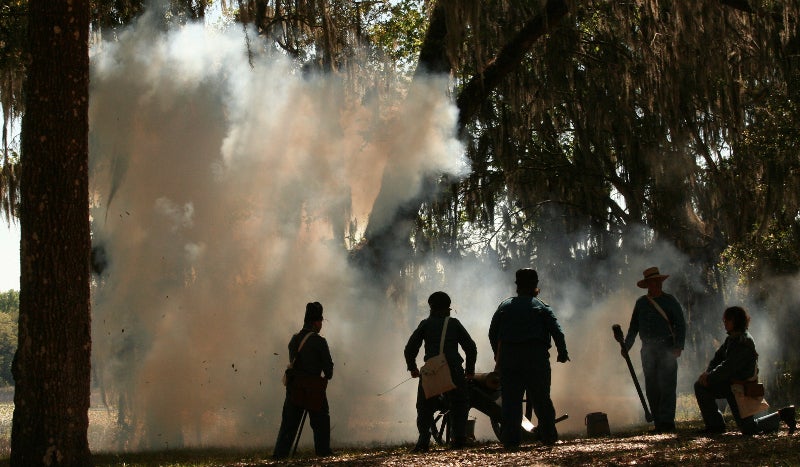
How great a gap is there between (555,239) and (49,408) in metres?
14.3

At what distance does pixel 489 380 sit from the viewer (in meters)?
9.41

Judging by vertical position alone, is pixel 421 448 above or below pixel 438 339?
below

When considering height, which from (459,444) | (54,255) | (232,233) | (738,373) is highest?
(232,233)

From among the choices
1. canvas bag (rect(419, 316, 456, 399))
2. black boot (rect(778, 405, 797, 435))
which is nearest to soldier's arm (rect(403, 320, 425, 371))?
canvas bag (rect(419, 316, 456, 399))

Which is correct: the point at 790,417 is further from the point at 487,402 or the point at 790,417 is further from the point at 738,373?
the point at 487,402

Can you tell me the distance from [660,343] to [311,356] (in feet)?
11.6

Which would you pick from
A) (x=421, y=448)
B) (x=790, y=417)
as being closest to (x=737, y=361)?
(x=790, y=417)

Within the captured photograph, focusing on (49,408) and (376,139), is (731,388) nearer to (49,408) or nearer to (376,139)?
(49,408)

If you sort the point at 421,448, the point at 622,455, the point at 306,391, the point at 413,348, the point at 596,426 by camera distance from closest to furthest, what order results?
the point at 622,455, the point at 421,448, the point at 306,391, the point at 413,348, the point at 596,426

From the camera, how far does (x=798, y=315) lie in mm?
19750

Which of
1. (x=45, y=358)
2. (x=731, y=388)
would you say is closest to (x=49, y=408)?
(x=45, y=358)

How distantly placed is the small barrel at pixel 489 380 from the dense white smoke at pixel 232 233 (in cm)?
321

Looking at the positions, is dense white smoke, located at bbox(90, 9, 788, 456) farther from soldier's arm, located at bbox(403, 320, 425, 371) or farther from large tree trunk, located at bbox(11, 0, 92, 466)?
large tree trunk, located at bbox(11, 0, 92, 466)

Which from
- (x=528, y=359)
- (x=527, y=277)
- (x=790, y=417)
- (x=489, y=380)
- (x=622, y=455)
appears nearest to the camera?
(x=622, y=455)
